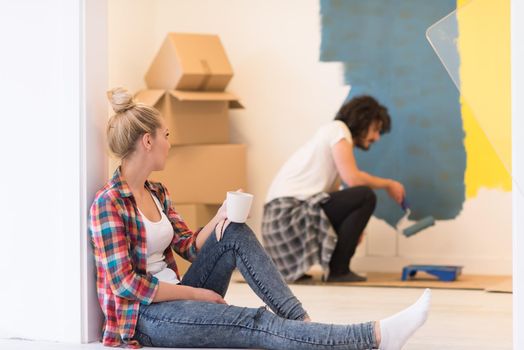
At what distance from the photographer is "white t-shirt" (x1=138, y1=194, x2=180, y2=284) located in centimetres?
255

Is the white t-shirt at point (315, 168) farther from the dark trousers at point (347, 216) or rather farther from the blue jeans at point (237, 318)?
the blue jeans at point (237, 318)

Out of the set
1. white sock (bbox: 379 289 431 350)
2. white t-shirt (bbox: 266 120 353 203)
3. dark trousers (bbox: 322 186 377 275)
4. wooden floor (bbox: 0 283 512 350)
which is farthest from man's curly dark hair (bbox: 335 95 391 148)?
white sock (bbox: 379 289 431 350)

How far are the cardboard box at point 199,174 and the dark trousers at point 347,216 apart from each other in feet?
2.02

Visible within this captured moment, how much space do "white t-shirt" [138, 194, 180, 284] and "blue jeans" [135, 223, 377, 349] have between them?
7 cm

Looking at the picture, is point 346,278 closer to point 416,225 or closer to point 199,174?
point 416,225

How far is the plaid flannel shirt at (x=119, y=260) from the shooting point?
2.43 m

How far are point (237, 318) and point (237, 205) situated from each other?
1.05ft

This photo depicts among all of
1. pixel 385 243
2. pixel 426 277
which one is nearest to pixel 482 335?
pixel 426 277

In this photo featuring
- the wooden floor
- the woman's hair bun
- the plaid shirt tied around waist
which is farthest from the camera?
the plaid shirt tied around waist

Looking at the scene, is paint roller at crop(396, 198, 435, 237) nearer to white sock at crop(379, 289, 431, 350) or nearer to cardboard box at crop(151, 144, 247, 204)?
cardboard box at crop(151, 144, 247, 204)

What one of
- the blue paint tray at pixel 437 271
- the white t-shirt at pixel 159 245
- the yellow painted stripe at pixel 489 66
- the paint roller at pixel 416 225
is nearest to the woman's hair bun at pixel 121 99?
the white t-shirt at pixel 159 245

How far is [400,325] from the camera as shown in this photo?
2.31 meters
